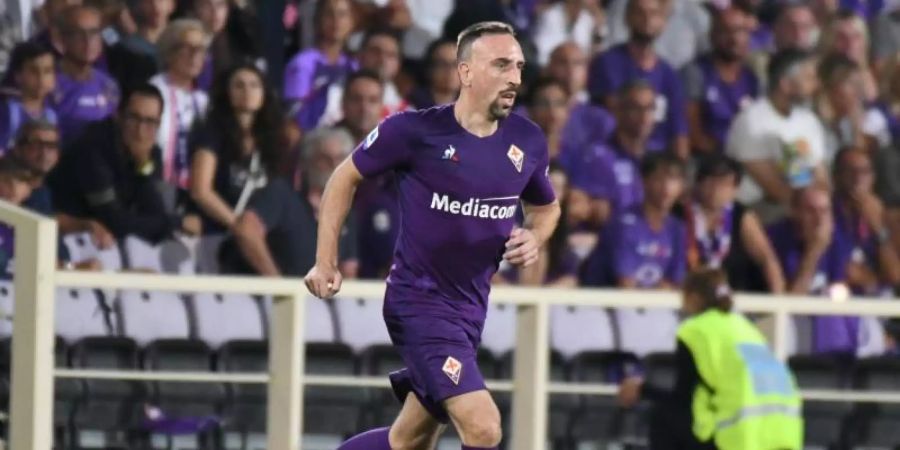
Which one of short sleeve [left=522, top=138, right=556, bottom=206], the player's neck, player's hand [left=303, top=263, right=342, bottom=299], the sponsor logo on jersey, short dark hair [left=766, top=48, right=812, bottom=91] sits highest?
short dark hair [left=766, top=48, right=812, bottom=91]

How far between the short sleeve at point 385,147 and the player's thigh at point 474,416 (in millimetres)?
761

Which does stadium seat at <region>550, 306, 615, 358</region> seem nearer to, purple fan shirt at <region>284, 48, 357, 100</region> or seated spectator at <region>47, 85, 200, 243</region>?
purple fan shirt at <region>284, 48, 357, 100</region>

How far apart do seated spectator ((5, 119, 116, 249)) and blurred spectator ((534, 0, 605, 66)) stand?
9.82 feet

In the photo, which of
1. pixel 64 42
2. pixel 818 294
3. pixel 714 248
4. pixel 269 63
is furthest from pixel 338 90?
pixel 818 294

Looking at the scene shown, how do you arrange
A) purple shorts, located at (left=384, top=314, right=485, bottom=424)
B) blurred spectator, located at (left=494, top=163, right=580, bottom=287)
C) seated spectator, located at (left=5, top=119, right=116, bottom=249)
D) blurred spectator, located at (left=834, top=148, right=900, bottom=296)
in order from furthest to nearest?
blurred spectator, located at (left=834, top=148, right=900, bottom=296)
blurred spectator, located at (left=494, top=163, right=580, bottom=287)
seated spectator, located at (left=5, top=119, right=116, bottom=249)
purple shorts, located at (left=384, top=314, right=485, bottom=424)

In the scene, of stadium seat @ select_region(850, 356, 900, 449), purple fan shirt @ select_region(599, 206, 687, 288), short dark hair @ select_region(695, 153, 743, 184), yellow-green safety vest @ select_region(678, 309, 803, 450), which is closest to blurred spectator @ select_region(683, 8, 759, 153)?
short dark hair @ select_region(695, 153, 743, 184)

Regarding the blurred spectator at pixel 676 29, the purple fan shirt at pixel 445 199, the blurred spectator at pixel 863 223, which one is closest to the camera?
the purple fan shirt at pixel 445 199

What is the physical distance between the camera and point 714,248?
11047mm

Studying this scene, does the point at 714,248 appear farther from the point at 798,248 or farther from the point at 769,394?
the point at 769,394

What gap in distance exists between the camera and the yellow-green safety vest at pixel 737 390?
26.6 feet

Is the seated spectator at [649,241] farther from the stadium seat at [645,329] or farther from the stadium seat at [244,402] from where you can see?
the stadium seat at [244,402]

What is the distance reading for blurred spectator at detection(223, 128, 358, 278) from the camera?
9.93 metres

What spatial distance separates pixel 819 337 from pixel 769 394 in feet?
9.23

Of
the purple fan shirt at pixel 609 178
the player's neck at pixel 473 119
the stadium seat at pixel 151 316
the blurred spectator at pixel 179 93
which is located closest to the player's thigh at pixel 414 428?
the player's neck at pixel 473 119
